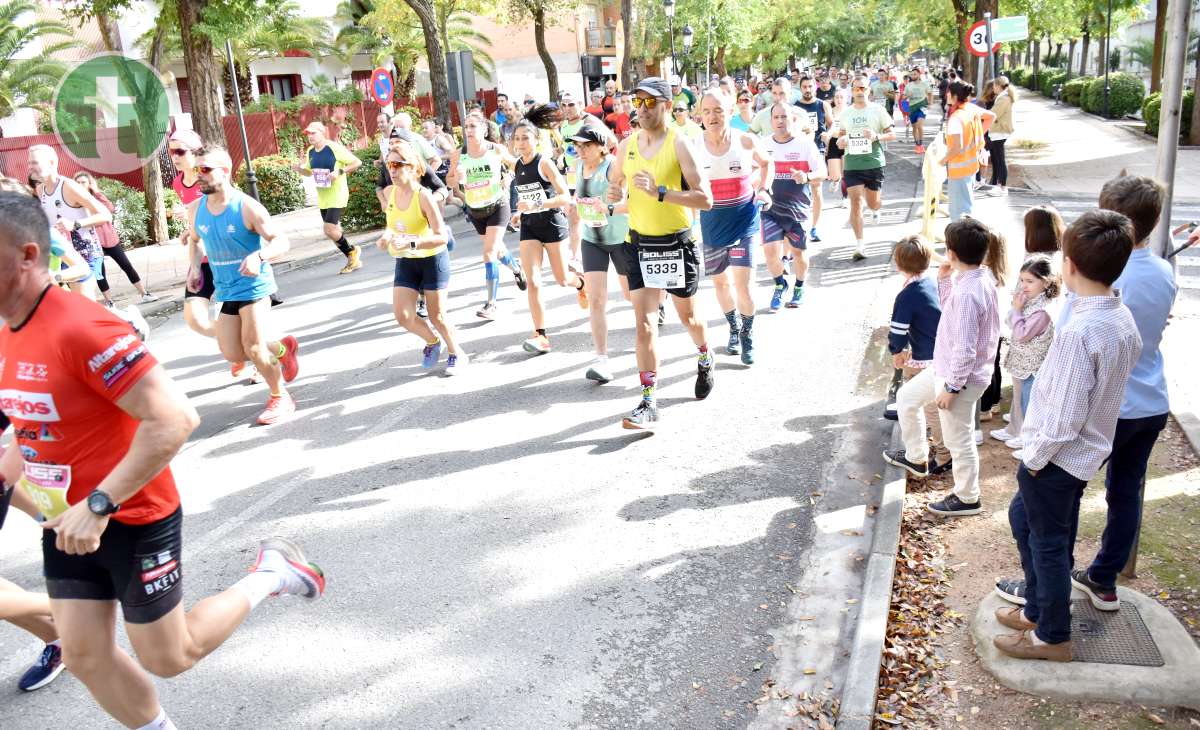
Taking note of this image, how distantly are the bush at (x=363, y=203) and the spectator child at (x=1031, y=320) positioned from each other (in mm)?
13429

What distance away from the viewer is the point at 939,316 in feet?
18.2

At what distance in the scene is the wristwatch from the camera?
8.80 feet

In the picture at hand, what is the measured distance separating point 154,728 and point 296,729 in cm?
54

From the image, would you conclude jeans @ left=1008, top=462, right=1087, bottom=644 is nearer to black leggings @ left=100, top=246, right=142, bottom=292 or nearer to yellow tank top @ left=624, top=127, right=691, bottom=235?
yellow tank top @ left=624, top=127, right=691, bottom=235

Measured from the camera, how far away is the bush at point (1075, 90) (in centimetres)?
3484

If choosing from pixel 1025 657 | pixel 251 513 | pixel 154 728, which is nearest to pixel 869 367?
pixel 1025 657

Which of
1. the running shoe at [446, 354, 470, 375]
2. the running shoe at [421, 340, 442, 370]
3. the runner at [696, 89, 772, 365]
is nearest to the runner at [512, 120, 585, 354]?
the running shoe at [446, 354, 470, 375]

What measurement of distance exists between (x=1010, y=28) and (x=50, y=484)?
19.7 metres

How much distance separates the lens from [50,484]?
2.86 metres

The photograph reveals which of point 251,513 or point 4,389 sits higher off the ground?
point 4,389

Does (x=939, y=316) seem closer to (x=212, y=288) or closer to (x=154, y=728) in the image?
(x=154, y=728)

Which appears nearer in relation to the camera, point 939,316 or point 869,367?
point 939,316

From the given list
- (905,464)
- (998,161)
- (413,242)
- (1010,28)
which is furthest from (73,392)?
(1010,28)

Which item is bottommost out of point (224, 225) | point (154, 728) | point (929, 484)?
point (929, 484)
